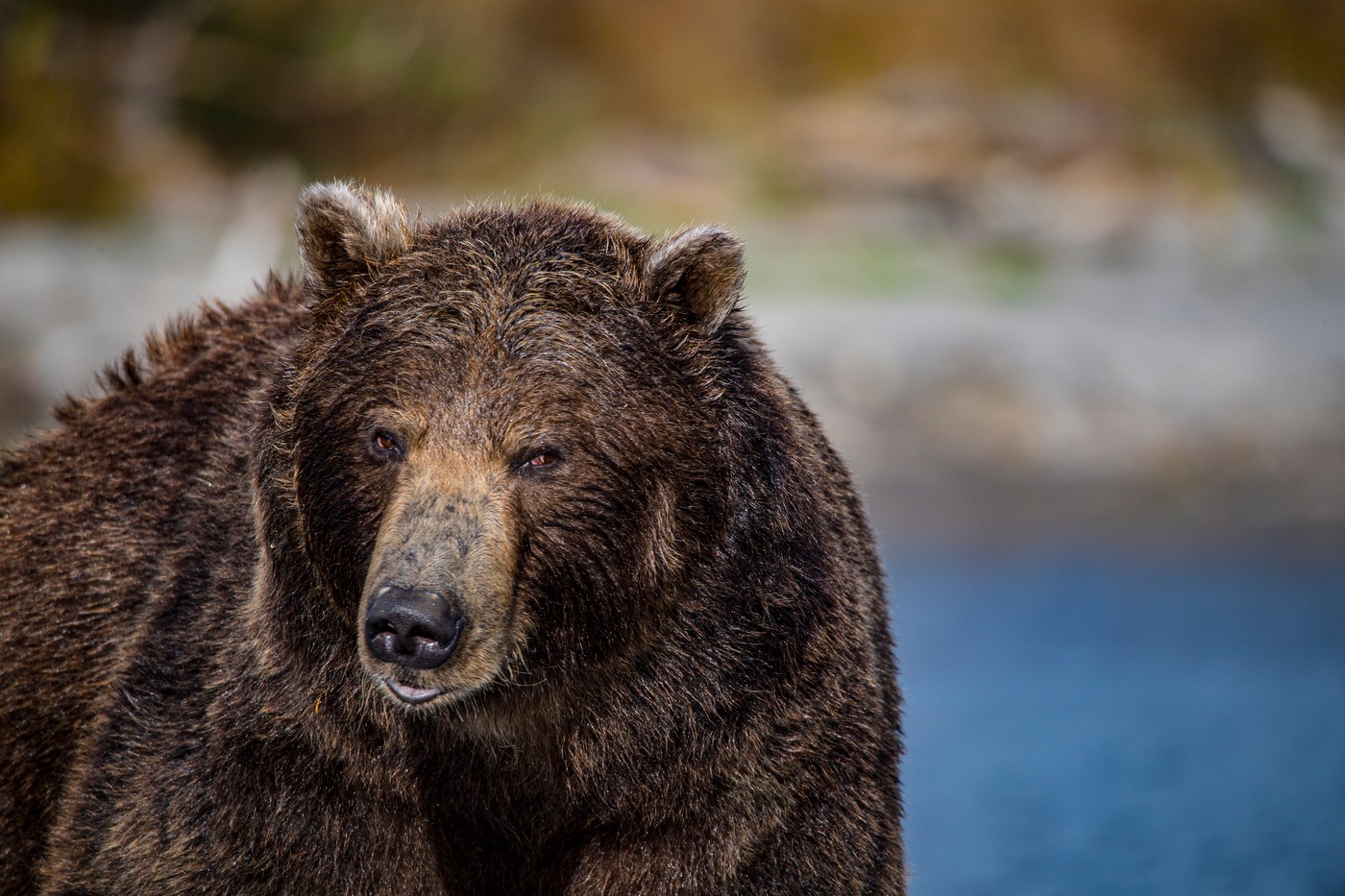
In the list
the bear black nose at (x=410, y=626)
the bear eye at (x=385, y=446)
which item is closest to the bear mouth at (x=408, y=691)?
the bear black nose at (x=410, y=626)

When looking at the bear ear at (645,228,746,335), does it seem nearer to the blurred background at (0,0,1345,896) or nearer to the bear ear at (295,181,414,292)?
the bear ear at (295,181,414,292)

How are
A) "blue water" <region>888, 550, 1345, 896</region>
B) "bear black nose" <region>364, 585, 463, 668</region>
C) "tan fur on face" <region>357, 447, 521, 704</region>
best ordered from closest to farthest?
"bear black nose" <region>364, 585, 463, 668</region>, "tan fur on face" <region>357, 447, 521, 704</region>, "blue water" <region>888, 550, 1345, 896</region>

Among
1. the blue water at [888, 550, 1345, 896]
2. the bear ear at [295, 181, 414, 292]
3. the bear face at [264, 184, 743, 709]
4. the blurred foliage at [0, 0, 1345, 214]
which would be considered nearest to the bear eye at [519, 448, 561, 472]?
the bear face at [264, 184, 743, 709]

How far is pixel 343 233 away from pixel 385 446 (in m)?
0.64

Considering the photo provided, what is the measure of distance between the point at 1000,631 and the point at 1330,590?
3.15m

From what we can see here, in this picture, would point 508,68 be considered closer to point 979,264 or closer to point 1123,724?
point 979,264

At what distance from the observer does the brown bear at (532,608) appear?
4031 millimetres

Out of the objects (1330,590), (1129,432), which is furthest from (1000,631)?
(1129,432)

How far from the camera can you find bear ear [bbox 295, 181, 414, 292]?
426cm

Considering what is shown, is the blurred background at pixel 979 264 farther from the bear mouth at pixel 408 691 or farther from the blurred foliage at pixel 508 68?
the bear mouth at pixel 408 691

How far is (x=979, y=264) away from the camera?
2028 centimetres

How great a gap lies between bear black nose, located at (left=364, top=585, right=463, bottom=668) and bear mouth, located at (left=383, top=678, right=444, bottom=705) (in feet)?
0.38

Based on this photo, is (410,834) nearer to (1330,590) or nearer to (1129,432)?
(1330,590)

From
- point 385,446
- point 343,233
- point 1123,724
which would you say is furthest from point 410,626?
point 1123,724
